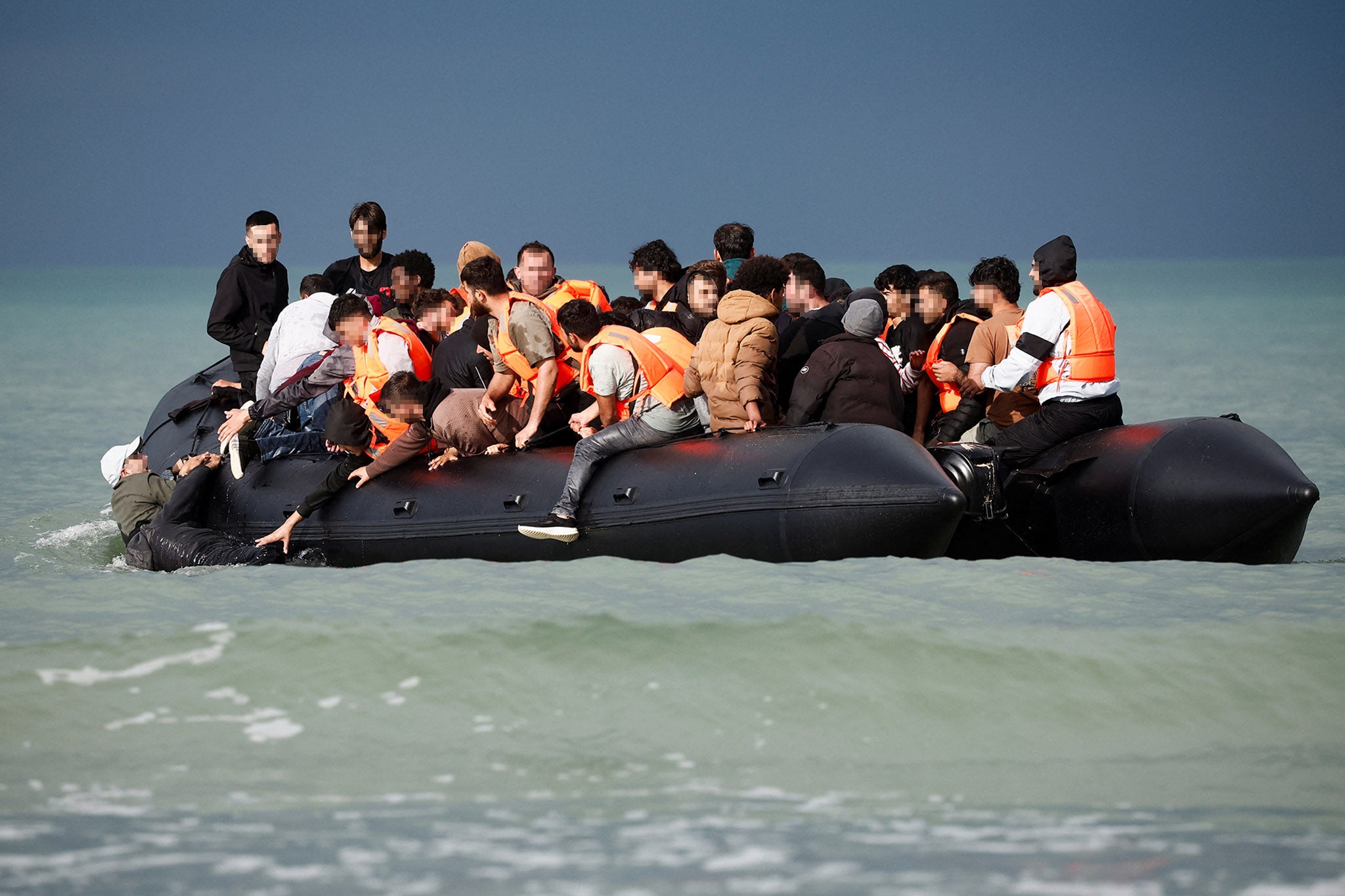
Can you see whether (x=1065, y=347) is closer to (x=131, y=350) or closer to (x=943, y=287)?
(x=943, y=287)

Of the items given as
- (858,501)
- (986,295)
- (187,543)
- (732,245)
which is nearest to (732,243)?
(732,245)

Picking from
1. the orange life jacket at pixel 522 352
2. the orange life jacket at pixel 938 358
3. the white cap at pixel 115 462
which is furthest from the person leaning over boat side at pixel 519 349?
the white cap at pixel 115 462

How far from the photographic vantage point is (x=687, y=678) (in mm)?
6414

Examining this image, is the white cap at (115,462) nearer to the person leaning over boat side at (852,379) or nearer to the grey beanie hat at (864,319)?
the person leaning over boat side at (852,379)

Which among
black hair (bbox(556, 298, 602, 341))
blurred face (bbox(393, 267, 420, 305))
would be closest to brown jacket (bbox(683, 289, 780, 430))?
black hair (bbox(556, 298, 602, 341))

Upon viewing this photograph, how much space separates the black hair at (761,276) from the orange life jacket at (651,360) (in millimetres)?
486

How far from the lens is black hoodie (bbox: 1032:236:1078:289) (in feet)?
25.7

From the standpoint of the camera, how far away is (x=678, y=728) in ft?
19.5

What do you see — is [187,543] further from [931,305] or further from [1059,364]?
[1059,364]

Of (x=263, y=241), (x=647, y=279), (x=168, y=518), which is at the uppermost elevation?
(x=263, y=241)

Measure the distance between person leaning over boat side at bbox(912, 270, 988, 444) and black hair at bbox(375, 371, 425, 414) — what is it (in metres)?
2.83

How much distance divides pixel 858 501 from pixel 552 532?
5.30 ft

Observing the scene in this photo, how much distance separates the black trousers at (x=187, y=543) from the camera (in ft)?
27.4

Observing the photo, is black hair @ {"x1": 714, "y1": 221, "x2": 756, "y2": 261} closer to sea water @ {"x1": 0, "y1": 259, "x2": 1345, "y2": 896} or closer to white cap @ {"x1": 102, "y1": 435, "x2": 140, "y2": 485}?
sea water @ {"x1": 0, "y1": 259, "x2": 1345, "y2": 896}
